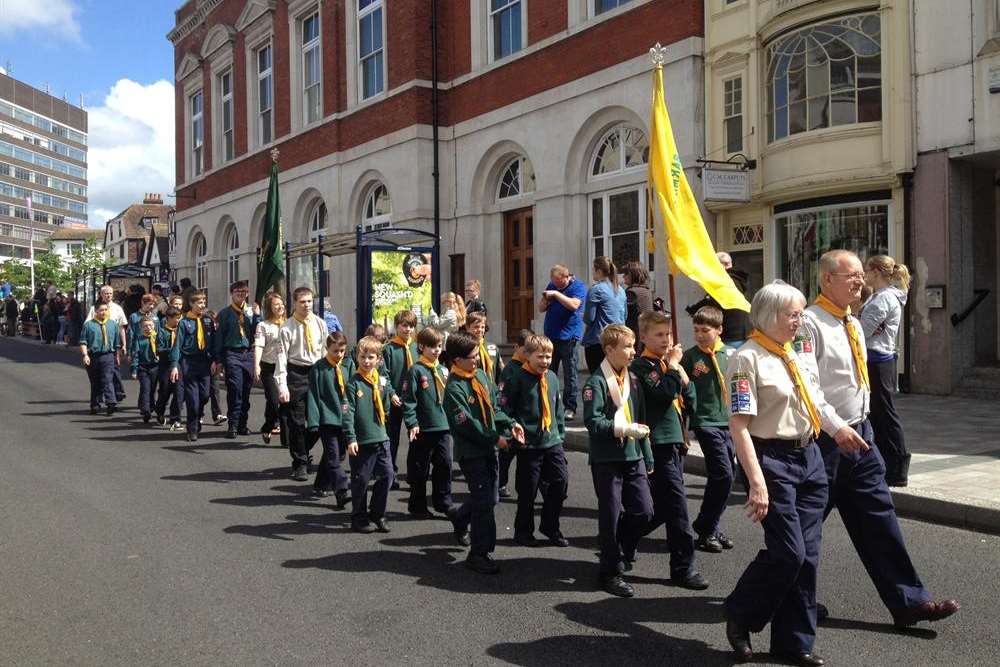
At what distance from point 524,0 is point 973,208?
10.1 metres

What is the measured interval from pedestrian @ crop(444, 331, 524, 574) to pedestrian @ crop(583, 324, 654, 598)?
0.67 m

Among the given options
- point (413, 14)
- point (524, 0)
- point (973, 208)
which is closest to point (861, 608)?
point (973, 208)

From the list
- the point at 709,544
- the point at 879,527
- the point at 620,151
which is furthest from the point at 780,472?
the point at 620,151

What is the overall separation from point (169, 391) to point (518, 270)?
9.42 m

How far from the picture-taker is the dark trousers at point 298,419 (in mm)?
8477

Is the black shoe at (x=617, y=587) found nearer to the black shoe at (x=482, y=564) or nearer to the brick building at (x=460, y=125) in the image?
the black shoe at (x=482, y=564)

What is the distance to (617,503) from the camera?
16.6 ft

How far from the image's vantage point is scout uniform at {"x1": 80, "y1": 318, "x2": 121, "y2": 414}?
13.1 meters

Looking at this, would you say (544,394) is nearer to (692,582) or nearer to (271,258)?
(692,582)

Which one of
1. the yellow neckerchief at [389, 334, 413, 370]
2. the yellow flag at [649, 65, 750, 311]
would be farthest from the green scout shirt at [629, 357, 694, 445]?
the yellow neckerchief at [389, 334, 413, 370]

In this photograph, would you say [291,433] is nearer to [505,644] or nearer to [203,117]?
[505,644]

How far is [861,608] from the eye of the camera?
15.3 feet

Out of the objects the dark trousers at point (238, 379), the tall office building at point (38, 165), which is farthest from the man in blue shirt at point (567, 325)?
the tall office building at point (38, 165)

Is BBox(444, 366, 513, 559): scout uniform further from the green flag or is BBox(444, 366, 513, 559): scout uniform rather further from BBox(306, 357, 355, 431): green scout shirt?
the green flag
